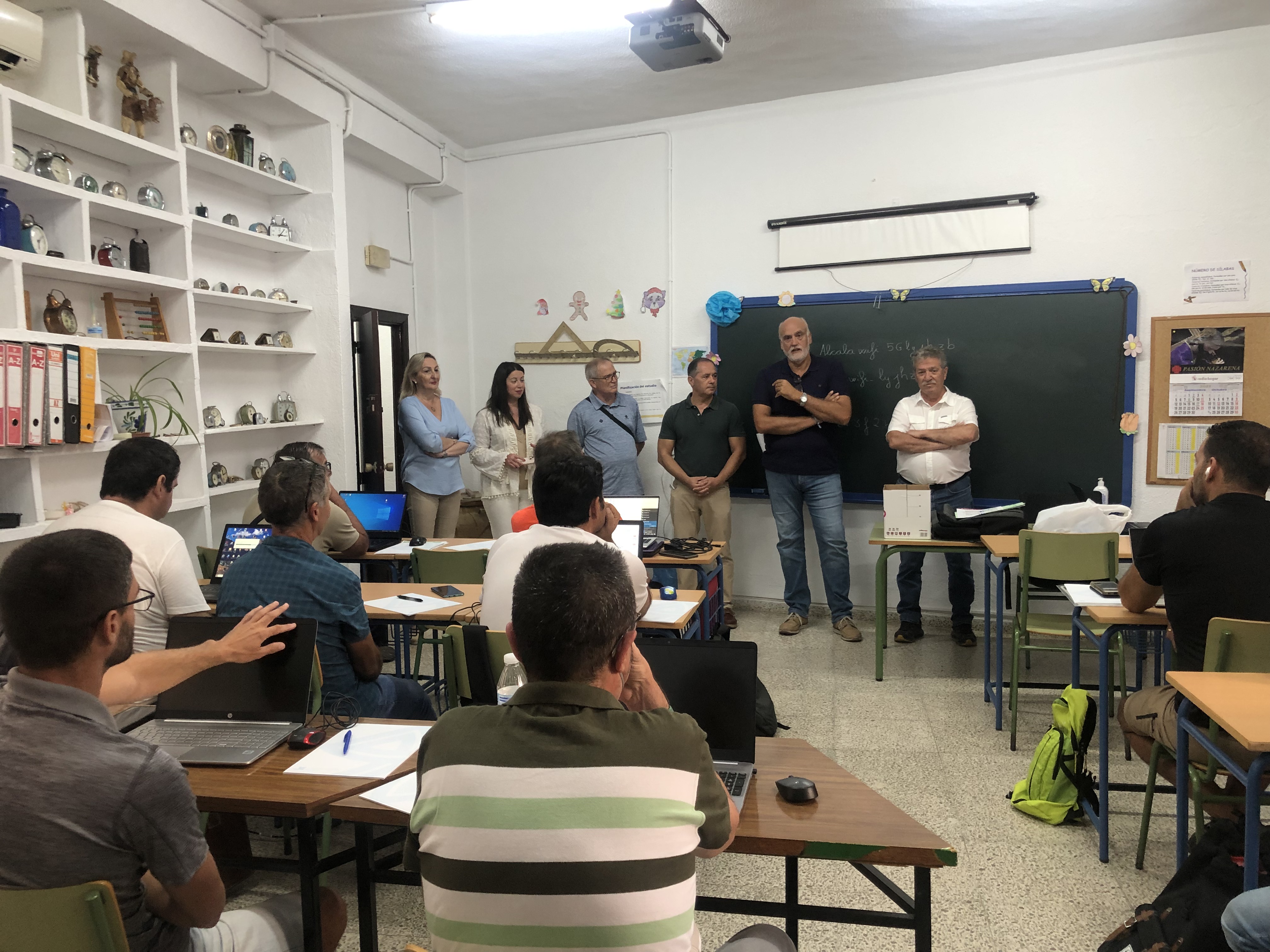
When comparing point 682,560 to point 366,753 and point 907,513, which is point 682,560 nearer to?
point 907,513

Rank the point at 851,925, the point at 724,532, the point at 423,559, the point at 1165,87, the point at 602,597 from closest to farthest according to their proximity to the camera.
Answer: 1. the point at 602,597
2. the point at 851,925
3. the point at 423,559
4. the point at 1165,87
5. the point at 724,532

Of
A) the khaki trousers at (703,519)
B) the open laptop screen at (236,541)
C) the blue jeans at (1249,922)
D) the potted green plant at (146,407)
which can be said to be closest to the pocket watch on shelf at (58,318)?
the potted green plant at (146,407)

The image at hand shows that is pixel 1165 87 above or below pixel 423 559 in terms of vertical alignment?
above

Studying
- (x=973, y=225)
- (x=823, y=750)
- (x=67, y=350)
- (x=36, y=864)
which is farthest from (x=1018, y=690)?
(x=67, y=350)

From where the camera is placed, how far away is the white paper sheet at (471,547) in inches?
151

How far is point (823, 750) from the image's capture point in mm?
3475

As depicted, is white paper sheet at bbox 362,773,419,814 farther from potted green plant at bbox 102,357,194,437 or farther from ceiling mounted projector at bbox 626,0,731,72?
ceiling mounted projector at bbox 626,0,731,72

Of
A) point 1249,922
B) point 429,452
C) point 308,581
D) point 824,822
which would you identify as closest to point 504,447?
point 429,452

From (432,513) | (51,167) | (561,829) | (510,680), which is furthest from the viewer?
(432,513)

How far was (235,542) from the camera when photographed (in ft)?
12.3

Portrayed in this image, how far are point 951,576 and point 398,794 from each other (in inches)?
158

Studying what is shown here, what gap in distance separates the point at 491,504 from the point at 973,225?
3.47m

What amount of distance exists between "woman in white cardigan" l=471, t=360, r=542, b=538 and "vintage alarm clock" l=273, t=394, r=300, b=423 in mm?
1137

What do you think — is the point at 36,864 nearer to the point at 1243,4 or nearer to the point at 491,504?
the point at 491,504
